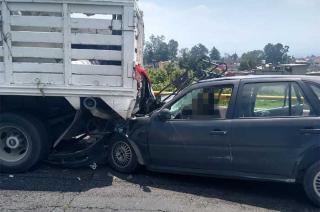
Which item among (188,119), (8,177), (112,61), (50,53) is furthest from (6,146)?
(188,119)

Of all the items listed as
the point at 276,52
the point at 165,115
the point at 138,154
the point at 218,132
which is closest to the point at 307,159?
the point at 218,132

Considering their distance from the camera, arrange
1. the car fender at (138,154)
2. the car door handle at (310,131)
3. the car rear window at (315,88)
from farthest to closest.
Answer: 1. the car fender at (138,154)
2. the car rear window at (315,88)
3. the car door handle at (310,131)

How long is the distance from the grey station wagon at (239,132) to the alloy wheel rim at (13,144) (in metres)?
1.63

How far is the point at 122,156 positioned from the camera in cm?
613

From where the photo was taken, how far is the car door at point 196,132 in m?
5.32

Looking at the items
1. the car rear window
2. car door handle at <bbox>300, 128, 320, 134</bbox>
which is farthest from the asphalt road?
the car rear window

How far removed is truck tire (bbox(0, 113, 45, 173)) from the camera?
20.0 ft

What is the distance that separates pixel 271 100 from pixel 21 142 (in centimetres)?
374

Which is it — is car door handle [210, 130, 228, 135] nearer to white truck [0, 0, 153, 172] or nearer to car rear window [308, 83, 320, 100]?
car rear window [308, 83, 320, 100]

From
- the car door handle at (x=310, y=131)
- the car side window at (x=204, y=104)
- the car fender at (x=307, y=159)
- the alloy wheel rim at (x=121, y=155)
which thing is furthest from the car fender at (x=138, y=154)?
the car door handle at (x=310, y=131)

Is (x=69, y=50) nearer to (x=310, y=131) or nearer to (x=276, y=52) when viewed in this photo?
(x=310, y=131)

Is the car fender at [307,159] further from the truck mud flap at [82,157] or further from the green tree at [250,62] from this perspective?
the green tree at [250,62]

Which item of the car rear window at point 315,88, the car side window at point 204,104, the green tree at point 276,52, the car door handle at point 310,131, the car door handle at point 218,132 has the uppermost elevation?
the green tree at point 276,52

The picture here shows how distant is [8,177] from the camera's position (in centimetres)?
600
